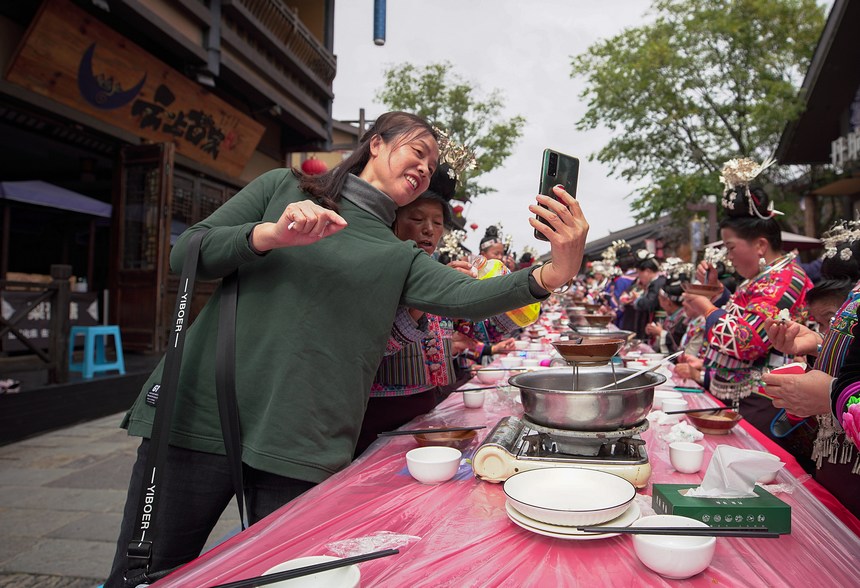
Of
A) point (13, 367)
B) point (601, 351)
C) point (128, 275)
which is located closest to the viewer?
point (601, 351)

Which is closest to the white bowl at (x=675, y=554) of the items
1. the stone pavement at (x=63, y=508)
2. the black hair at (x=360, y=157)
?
the black hair at (x=360, y=157)

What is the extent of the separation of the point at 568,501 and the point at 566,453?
34cm

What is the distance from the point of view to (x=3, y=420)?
5531 millimetres

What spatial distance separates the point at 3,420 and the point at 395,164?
5.87 m

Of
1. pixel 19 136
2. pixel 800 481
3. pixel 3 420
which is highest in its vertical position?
pixel 19 136

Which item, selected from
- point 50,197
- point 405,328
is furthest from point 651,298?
point 50,197

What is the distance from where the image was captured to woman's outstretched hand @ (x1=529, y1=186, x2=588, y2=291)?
5.14 feet

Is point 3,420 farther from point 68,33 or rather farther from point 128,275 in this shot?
point 68,33

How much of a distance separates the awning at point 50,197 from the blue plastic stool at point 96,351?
3599mm

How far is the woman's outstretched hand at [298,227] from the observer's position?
153 cm

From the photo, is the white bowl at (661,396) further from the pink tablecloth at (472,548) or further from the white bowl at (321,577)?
the white bowl at (321,577)

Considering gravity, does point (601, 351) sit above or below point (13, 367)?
above

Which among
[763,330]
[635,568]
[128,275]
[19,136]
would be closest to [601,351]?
[635,568]

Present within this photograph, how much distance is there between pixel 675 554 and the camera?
43.9 inches
